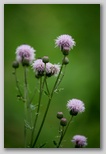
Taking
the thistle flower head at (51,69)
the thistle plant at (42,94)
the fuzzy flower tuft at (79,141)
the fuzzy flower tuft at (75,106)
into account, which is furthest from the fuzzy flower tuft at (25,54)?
the fuzzy flower tuft at (79,141)

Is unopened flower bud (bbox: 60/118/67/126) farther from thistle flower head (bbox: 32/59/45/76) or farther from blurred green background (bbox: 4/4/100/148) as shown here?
thistle flower head (bbox: 32/59/45/76)

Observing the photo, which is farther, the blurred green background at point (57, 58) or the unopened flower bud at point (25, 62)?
the blurred green background at point (57, 58)

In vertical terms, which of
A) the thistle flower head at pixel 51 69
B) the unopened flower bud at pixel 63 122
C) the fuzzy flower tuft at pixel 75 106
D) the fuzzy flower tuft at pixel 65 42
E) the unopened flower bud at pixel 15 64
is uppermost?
the fuzzy flower tuft at pixel 65 42

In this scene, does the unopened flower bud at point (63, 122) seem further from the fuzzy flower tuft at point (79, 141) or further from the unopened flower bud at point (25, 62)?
the unopened flower bud at point (25, 62)

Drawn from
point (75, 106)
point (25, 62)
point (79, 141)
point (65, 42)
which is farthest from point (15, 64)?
point (79, 141)

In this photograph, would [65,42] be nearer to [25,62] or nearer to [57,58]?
[57,58]

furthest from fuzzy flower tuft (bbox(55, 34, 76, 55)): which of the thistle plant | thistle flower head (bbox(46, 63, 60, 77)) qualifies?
thistle flower head (bbox(46, 63, 60, 77))

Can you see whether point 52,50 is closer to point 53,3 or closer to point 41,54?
point 41,54
